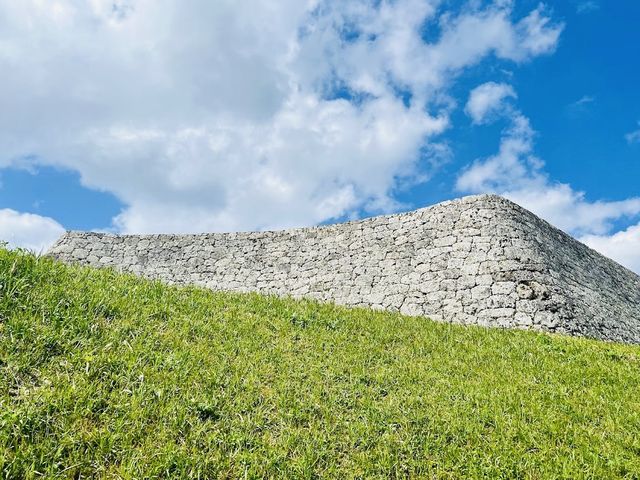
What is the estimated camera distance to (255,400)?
18.8 ft

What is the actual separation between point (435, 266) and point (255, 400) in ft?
47.1

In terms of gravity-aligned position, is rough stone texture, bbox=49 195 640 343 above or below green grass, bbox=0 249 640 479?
above

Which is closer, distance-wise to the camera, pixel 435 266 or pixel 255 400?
pixel 255 400

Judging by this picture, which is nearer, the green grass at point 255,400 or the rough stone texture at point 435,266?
the green grass at point 255,400

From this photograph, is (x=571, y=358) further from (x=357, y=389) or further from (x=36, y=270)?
(x=36, y=270)

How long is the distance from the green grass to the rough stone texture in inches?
325

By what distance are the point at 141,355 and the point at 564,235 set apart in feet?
77.3

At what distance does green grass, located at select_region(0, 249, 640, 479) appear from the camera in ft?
14.7

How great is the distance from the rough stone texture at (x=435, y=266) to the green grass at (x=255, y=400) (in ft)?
27.1

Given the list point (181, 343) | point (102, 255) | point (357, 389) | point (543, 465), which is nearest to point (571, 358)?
point (543, 465)

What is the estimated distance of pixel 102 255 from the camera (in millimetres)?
27047

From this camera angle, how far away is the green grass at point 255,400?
14.7 ft

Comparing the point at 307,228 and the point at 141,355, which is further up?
the point at 307,228

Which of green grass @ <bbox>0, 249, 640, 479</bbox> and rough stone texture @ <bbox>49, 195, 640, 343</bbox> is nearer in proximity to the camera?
green grass @ <bbox>0, 249, 640, 479</bbox>
